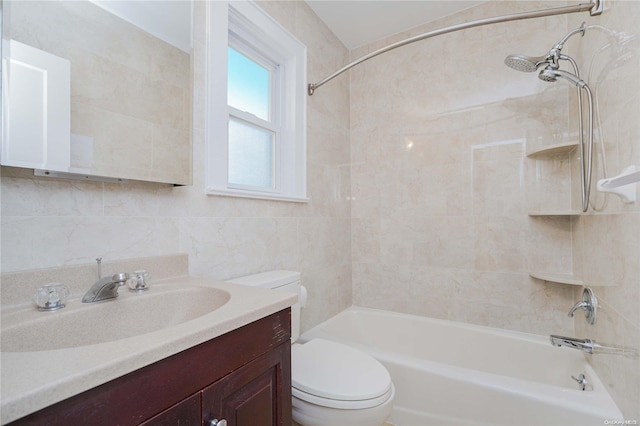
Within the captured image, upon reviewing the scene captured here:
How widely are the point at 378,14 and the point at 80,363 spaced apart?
95.9 inches

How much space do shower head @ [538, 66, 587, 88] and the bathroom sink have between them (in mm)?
1789

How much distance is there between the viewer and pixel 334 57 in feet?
7.70

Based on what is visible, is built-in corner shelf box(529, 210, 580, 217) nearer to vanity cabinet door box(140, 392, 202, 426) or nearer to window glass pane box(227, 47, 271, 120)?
window glass pane box(227, 47, 271, 120)

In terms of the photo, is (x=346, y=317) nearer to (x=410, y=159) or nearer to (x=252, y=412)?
(x=410, y=159)

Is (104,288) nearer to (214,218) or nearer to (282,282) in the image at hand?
(214,218)

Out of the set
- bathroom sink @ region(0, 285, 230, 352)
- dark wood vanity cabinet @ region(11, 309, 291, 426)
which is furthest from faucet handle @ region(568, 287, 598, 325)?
bathroom sink @ region(0, 285, 230, 352)

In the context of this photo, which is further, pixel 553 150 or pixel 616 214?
pixel 553 150

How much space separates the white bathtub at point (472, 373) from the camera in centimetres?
123

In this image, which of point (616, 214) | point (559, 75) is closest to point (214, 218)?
point (616, 214)

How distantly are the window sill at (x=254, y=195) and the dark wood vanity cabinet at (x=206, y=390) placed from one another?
69cm

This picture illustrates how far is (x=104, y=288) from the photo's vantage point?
86cm

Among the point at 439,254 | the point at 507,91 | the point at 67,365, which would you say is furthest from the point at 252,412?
the point at 507,91

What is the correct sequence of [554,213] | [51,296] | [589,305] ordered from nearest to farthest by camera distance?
[51,296]
[589,305]
[554,213]

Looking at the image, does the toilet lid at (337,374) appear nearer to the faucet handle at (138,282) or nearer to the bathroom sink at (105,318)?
the bathroom sink at (105,318)
